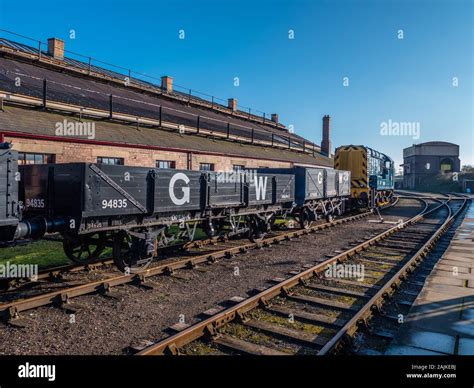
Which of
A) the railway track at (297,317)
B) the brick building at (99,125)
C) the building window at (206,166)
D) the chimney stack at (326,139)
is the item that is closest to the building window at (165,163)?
the brick building at (99,125)

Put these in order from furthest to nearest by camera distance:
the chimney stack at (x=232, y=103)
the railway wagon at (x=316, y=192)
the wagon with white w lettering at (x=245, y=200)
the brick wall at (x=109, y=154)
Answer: the chimney stack at (x=232, y=103) < the railway wagon at (x=316, y=192) < the brick wall at (x=109, y=154) < the wagon with white w lettering at (x=245, y=200)

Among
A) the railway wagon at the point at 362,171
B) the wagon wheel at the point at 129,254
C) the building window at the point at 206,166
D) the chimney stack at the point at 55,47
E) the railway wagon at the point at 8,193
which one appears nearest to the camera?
the railway wagon at the point at 8,193

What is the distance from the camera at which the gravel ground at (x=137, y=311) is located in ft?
15.8

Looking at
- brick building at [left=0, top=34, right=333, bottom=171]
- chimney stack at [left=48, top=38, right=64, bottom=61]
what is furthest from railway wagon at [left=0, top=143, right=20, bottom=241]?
chimney stack at [left=48, top=38, right=64, bottom=61]

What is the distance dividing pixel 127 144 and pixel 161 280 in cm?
1004

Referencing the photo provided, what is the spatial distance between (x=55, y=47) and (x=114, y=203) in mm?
26545

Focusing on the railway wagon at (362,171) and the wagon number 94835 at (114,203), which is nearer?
the wagon number 94835 at (114,203)

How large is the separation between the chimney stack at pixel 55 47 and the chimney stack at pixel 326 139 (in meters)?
32.3

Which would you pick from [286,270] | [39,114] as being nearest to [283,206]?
[286,270]

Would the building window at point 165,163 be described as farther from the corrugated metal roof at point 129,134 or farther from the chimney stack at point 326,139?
the chimney stack at point 326,139

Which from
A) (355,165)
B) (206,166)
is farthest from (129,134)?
(355,165)

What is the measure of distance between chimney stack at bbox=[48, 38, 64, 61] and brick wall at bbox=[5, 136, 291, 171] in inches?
648

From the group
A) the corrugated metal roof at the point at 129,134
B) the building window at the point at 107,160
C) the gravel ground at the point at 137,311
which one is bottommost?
the gravel ground at the point at 137,311
